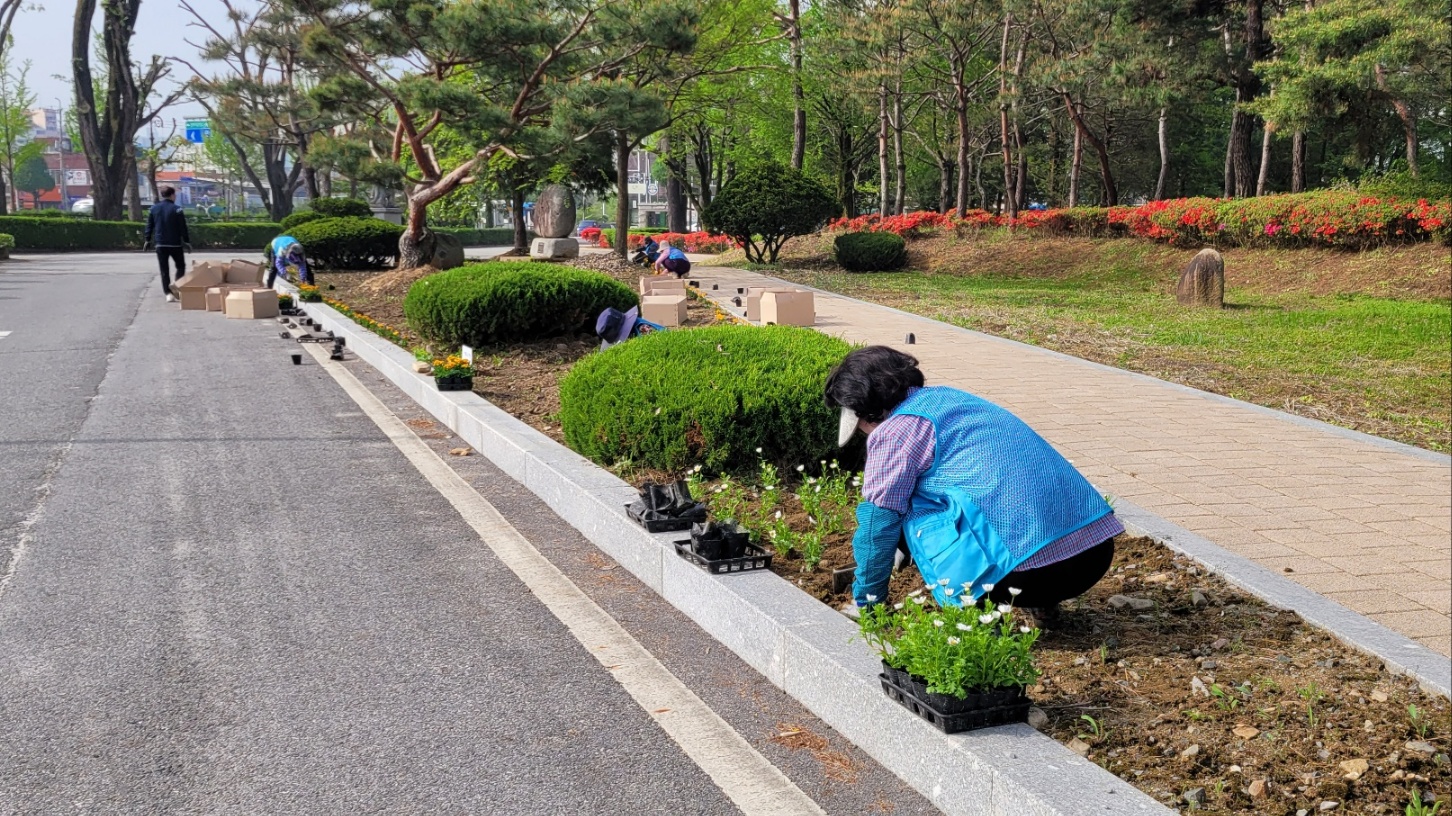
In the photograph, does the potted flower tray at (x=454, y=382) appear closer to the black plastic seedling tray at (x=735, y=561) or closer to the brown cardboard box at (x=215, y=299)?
the black plastic seedling tray at (x=735, y=561)

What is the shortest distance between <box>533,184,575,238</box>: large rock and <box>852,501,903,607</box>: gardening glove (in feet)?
90.4

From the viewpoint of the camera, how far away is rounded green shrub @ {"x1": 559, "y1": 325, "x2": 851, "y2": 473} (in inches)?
219

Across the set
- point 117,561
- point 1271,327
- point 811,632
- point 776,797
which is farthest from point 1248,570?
point 1271,327

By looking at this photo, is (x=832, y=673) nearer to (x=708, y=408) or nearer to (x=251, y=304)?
(x=708, y=408)

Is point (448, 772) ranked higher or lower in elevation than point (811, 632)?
lower

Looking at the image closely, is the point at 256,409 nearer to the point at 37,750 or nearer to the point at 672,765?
the point at 37,750

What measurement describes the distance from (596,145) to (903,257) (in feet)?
24.2

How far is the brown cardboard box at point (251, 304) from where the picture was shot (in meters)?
14.9

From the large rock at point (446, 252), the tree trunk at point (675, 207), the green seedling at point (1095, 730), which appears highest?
the tree trunk at point (675, 207)

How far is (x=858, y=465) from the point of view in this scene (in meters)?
5.90

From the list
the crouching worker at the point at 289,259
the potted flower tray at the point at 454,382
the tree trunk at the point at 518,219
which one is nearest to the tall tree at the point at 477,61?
the crouching worker at the point at 289,259

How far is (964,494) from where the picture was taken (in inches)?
125

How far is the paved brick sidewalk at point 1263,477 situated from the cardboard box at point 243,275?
11.8m

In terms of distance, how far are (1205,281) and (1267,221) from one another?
220 inches
